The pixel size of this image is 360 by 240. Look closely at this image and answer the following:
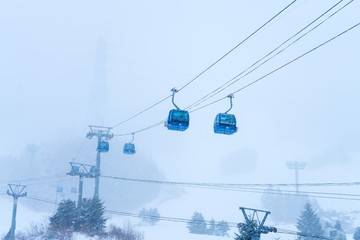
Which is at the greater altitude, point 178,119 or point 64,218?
point 178,119

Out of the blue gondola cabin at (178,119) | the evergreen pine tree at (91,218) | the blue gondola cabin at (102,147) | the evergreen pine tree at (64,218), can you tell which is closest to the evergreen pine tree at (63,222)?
the evergreen pine tree at (64,218)

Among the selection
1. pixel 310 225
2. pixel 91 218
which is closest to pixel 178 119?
pixel 91 218

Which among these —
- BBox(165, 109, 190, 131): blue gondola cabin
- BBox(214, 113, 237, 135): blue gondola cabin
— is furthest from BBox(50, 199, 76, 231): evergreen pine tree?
BBox(214, 113, 237, 135): blue gondola cabin

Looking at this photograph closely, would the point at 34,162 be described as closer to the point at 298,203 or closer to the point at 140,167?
the point at 140,167

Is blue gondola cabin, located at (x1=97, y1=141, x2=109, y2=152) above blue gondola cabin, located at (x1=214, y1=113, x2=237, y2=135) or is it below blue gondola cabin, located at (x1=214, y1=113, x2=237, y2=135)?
above

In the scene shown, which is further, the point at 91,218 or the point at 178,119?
the point at 91,218

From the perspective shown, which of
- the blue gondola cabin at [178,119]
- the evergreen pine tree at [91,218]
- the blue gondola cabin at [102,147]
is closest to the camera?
the blue gondola cabin at [178,119]

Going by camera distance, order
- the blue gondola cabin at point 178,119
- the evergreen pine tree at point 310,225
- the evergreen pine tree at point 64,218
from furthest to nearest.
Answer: the evergreen pine tree at point 310,225
the evergreen pine tree at point 64,218
the blue gondola cabin at point 178,119

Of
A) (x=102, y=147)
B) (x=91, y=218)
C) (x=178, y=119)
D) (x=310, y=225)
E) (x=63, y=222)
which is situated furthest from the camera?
(x=310, y=225)

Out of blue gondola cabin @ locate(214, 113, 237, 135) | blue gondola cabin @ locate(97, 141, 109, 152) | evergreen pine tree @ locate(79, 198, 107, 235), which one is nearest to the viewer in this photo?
blue gondola cabin @ locate(214, 113, 237, 135)

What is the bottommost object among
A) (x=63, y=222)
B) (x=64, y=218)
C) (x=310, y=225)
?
(x=310, y=225)

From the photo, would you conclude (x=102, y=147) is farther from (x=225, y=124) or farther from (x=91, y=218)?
(x=225, y=124)

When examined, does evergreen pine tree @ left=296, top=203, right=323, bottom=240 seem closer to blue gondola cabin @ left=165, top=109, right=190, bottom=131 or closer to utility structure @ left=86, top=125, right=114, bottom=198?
utility structure @ left=86, top=125, right=114, bottom=198

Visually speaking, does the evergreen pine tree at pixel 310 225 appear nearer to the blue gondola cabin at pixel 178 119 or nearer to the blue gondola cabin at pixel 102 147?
the blue gondola cabin at pixel 102 147
